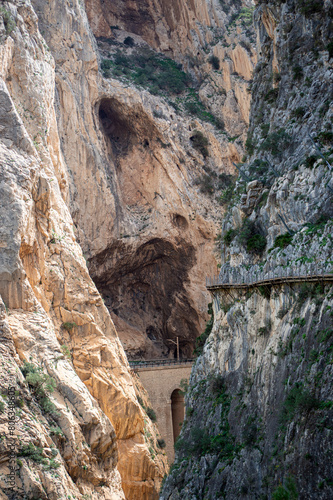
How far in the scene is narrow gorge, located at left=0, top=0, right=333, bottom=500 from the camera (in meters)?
18.6

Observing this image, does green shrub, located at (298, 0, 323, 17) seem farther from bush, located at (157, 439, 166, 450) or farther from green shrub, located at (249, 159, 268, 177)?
bush, located at (157, 439, 166, 450)

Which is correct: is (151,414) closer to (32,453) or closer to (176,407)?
(176,407)

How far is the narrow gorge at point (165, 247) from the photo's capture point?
60.9ft

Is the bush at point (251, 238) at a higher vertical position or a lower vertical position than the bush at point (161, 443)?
higher

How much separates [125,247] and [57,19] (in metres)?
20.1

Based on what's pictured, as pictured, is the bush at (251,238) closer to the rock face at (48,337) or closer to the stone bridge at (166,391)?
the rock face at (48,337)

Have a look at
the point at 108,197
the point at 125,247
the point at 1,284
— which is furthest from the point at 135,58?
the point at 1,284

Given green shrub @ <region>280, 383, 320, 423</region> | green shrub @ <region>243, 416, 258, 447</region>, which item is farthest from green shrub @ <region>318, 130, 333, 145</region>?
green shrub @ <region>243, 416, 258, 447</region>

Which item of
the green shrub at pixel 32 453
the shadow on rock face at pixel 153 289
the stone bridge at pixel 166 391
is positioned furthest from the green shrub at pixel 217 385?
the shadow on rock face at pixel 153 289

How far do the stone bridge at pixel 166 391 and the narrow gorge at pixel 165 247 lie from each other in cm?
16

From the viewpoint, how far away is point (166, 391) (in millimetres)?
36844

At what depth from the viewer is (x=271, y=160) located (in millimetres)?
26109

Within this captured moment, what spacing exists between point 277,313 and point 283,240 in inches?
137

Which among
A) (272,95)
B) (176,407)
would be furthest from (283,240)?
Result: (176,407)
